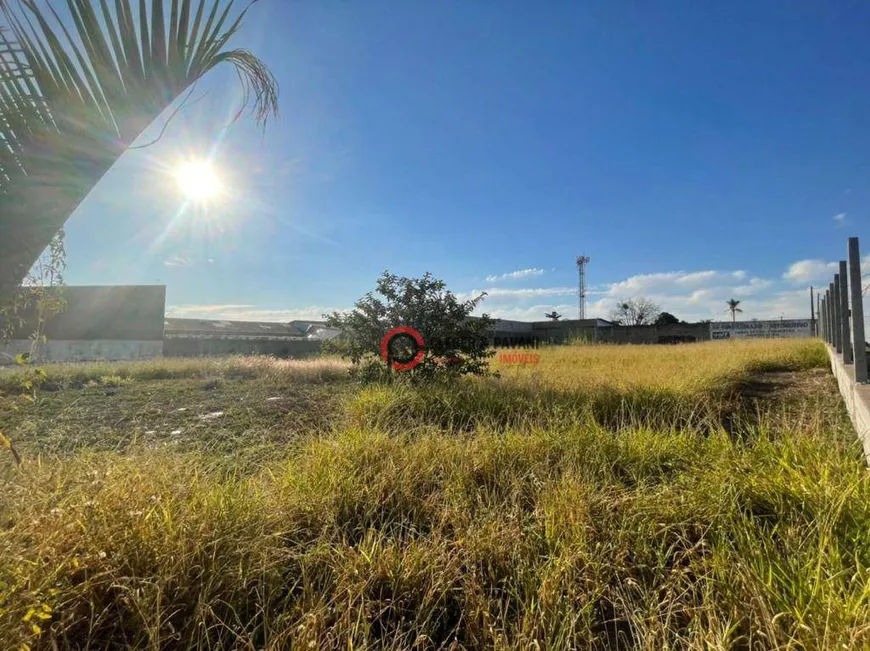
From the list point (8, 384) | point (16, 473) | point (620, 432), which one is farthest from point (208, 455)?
point (8, 384)

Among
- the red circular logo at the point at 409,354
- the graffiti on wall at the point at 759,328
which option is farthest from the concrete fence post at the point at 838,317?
the graffiti on wall at the point at 759,328

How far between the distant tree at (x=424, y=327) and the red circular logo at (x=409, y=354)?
2.8 inches

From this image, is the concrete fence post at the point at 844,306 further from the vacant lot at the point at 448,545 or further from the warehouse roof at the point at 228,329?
the warehouse roof at the point at 228,329

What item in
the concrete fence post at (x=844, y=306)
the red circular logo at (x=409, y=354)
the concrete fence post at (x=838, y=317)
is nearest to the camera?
the concrete fence post at (x=844, y=306)

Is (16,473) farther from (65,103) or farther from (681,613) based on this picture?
(681,613)

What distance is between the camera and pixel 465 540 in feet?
6.50

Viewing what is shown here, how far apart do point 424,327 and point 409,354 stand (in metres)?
0.51

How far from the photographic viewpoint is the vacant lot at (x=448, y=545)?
1.44 m

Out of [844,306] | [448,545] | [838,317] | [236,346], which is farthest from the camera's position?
[236,346]

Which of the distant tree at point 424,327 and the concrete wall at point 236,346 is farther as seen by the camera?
the concrete wall at point 236,346

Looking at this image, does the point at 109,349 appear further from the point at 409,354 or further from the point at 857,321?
the point at 857,321

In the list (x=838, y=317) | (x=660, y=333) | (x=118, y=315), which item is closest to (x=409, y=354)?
(x=838, y=317)

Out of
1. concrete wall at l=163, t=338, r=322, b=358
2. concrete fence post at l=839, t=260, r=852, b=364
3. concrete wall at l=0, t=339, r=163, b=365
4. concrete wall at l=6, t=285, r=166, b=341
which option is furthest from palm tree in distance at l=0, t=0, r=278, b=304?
Answer: concrete wall at l=163, t=338, r=322, b=358

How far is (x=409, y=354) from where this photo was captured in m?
6.94
